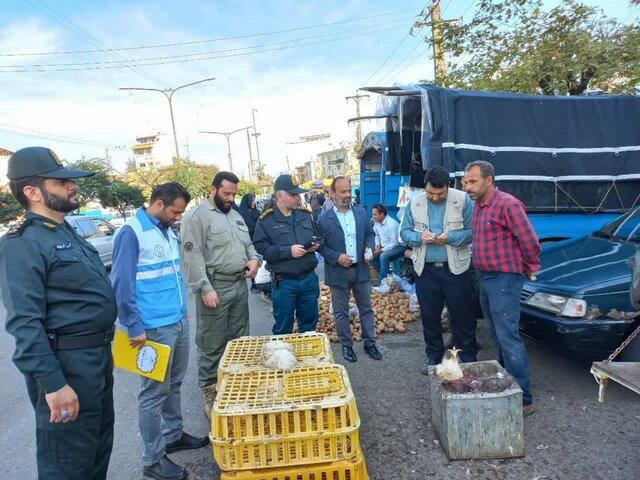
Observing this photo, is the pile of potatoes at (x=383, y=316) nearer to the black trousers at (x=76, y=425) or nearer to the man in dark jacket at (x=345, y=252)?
the man in dark jacket at (x=345, y=252)

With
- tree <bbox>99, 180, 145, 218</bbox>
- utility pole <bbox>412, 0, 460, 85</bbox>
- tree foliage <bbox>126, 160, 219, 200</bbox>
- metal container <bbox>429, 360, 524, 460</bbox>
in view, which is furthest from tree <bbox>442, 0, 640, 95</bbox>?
tree <bbox>99, 180, 145, 218</bbox>

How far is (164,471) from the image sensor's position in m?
2.60

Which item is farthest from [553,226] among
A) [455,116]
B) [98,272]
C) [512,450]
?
[98,272]

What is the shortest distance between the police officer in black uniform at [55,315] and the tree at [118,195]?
90.2ft

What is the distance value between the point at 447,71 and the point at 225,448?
9521 millimetres

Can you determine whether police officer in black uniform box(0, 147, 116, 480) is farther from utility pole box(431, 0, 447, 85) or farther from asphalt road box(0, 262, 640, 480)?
utility pole box(431, 0, 447, 85)

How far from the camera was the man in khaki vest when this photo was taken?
3.54 metres

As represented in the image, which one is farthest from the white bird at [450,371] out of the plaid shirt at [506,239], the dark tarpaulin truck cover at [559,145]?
the dark tarpaulin truck cover at [559,145]

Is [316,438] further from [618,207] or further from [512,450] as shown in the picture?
[618,207]

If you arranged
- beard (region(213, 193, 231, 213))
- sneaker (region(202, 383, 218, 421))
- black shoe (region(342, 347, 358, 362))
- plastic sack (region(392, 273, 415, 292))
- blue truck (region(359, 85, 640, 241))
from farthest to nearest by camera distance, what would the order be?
1. plastic sack (region(392, 273, 415, 292))
2. blue truck (region(359, 85, 640, 241))
3. black shoe (region(342, 347, 358, 362))
4. beard (region(213, 193, 231, 213))
5. sneaker (region(202, 383, 218, 421))

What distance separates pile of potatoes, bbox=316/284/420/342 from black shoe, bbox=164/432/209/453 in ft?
7.25

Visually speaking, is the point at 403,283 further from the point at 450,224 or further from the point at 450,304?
the point at 450,224

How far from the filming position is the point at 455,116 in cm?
534

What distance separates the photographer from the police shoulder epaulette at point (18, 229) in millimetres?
1855
